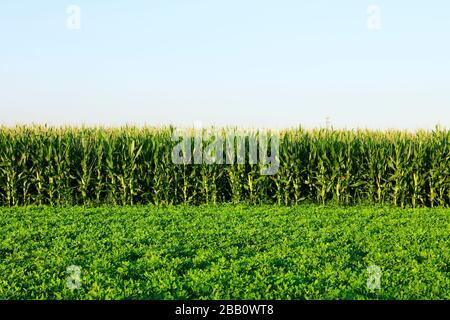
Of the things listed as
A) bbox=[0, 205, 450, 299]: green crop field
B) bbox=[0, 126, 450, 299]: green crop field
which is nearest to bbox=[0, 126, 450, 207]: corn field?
bbox=[0, 126, 450, 299]: green crop field

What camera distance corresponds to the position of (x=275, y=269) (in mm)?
9672

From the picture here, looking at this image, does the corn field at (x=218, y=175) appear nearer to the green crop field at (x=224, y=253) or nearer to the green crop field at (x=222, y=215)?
the green crop field at (x=222, y=215)

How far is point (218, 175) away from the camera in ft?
63.9

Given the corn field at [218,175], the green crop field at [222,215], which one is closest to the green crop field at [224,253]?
the green crop field at [222,215]

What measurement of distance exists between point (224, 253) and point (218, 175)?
867 cm

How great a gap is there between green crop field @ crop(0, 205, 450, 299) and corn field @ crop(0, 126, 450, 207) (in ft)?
7.36

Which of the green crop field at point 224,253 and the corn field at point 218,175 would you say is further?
the corn field at point 218,175

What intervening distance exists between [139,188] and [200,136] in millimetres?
3115

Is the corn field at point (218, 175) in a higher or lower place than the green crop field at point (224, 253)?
higher

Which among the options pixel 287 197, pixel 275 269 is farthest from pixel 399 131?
pixel 275 269

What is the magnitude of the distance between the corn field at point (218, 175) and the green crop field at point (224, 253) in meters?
2.24

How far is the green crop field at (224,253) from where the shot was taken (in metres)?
8.63
